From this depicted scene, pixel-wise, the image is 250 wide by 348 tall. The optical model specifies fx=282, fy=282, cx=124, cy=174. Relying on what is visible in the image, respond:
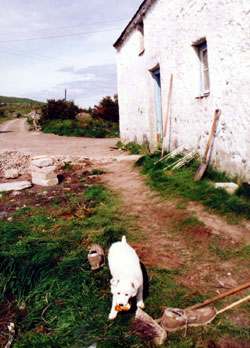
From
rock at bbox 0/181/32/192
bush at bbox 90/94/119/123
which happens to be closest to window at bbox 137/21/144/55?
rock at bbox 0/181/32/192

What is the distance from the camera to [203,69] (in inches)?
257

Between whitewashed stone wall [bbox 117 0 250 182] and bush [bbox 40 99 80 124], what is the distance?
41.5 feet

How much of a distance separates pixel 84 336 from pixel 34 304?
2.04ft

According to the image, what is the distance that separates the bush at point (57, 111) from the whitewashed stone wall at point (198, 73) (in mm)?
12664

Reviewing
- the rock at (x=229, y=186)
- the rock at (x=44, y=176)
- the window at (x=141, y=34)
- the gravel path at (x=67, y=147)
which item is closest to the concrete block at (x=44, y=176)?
the rock at (x=44, y=176)

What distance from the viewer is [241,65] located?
4.94 m

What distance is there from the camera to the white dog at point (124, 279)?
2.29m

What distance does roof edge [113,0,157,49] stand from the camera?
28.6 ft

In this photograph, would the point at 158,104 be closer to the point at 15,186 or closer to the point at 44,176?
the point at 44,176

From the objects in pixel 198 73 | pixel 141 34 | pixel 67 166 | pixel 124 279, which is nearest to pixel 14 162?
pixel 67 166

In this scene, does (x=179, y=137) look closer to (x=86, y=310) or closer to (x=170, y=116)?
(x=170, y=116)

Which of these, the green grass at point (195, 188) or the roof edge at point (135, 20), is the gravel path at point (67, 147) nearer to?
the green grass at point (195, 188)

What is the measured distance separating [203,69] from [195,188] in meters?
3.05

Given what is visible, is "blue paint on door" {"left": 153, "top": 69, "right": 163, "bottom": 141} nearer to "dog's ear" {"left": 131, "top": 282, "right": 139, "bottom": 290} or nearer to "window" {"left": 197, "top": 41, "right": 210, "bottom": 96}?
"window" {"left": 197, "top": 41, "right": 210, "bottom": 96}
